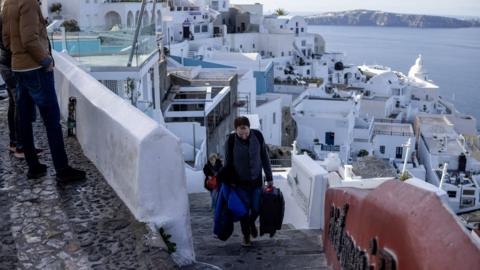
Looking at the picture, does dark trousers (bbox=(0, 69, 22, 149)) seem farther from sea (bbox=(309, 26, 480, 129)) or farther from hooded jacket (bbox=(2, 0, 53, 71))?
sea (bbox=(309, 26, 480, 129))

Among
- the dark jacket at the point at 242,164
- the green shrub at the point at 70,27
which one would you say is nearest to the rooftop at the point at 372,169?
the green shrub at the point at 70,27

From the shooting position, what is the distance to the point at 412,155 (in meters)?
38.9

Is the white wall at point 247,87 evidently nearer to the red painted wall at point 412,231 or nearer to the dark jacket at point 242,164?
the dark jacket at point 242,164

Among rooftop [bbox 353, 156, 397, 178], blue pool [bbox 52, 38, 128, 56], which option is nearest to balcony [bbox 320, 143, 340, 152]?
rooftop [bbox 353, 156, 397, 178]

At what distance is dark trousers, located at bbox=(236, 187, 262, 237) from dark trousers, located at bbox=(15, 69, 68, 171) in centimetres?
174

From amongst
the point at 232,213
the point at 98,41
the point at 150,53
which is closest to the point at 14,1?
the point at 232,213

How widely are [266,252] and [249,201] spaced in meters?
0.55

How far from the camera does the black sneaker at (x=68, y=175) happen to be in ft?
18.0

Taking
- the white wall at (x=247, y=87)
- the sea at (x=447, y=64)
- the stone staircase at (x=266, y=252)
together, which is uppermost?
the stone staircase at (x=266, y=252)

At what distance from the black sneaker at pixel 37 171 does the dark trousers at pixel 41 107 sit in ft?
0.17

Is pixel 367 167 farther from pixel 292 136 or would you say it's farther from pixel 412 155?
pixel 412 155

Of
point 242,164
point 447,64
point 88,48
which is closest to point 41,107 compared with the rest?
point 242,164

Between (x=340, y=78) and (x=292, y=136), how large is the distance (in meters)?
28.0

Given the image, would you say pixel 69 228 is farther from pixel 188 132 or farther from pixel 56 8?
pixel 56 8
